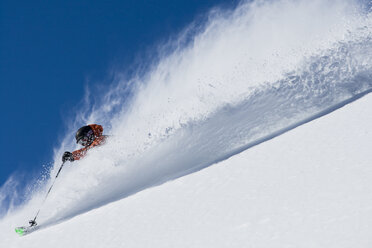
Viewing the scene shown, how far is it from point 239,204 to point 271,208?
49 cm

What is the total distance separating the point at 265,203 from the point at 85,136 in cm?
637

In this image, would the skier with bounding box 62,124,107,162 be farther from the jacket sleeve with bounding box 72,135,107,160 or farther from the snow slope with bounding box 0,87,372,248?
the snow slope with bounding box 0,87,372,248

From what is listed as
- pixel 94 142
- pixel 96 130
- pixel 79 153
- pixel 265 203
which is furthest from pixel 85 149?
pixel 265 203

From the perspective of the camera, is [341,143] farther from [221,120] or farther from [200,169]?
[221,120]

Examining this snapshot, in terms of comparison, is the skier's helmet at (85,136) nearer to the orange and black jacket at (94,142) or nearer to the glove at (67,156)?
the orange and black jacket at (94,142)

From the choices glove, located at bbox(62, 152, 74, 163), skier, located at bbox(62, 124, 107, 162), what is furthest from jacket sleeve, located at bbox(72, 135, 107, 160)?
glove, located at bbox(62, 152, 74, 163)

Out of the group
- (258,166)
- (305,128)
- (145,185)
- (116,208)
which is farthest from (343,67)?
(116,208)

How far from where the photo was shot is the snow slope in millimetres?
3506

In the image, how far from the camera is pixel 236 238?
12.3 feet

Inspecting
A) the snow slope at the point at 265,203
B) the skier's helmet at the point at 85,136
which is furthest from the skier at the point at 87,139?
the snow slope at the point at 265,203

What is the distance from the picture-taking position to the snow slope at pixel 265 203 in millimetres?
3506

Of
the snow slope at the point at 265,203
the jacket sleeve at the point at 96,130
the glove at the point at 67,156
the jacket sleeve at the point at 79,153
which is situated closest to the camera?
the snow slope at the point at 265,203

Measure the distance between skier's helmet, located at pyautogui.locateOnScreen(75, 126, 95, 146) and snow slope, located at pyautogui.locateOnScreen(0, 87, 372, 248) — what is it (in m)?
3.11

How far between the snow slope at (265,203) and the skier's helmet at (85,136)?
3.11 metres
